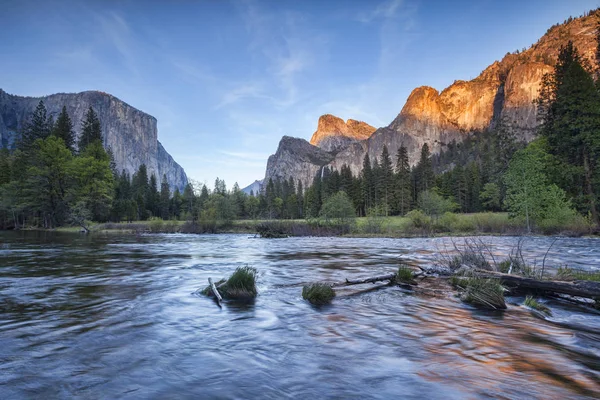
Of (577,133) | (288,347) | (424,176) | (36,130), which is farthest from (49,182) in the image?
(424,176)

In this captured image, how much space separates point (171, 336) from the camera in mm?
6738

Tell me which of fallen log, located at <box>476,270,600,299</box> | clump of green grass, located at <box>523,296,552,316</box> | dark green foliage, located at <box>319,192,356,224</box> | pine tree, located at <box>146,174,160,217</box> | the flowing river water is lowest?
the flowing river water

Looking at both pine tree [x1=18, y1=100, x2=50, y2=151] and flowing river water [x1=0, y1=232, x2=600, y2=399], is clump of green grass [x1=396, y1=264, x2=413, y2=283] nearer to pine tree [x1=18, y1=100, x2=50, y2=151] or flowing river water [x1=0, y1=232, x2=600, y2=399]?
flowing river water [x1=0, y1=232, x2=600, y2=399]

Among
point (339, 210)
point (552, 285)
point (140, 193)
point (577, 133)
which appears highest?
point (577, 133)

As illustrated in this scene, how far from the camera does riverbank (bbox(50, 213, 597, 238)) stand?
3897cm

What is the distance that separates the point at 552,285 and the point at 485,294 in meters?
1.79

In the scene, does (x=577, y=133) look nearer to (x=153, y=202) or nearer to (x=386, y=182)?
(x=386, y=182)

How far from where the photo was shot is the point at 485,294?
8.52 m

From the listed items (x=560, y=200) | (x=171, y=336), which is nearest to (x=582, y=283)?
(x=171, y=336)

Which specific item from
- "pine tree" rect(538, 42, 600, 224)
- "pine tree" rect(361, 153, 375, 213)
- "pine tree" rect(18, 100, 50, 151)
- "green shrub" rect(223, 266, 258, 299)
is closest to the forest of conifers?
"pine tree" rect(538, 42, 600, 224)

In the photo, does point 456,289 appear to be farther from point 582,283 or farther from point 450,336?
point 450,336

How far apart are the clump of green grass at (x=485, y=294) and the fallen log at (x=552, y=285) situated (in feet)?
2.10

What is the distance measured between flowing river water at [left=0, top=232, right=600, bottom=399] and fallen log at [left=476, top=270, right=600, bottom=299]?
44cm

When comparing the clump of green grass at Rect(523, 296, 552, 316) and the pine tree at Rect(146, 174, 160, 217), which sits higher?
the pine tree at Rect(146, 174, 160, 217)
